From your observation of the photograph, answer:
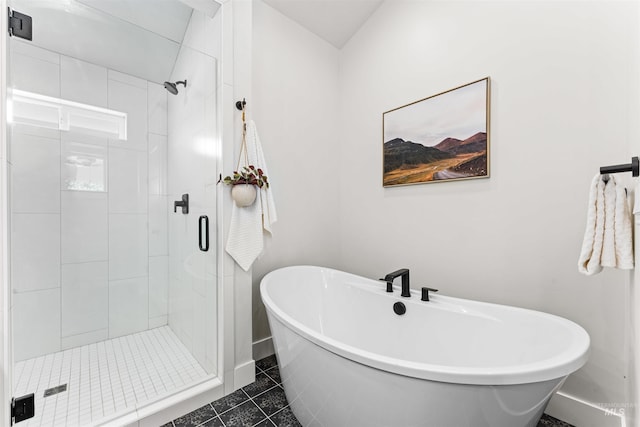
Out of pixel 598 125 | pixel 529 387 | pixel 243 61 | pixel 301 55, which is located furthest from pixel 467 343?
pixel 301 55

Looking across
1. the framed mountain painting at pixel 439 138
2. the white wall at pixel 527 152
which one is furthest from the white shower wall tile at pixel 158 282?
the framed mountain painting at pixel 439 138

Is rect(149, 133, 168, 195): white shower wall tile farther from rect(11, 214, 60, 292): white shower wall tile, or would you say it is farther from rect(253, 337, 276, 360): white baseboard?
rect(253, 337, 276, 360): white baseboard

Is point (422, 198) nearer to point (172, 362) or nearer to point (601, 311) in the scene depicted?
point (601, 311)

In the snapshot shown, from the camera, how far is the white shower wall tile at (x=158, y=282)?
222 centimetres

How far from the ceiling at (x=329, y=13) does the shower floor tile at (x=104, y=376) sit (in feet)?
8.67

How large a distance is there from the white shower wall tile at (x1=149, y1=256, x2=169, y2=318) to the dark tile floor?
3.53 ft

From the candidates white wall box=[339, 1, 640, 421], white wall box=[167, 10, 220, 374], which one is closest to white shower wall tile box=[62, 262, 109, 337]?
white wall box=[167, 10, 220, 374]

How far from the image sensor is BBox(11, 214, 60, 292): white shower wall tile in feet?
5.41

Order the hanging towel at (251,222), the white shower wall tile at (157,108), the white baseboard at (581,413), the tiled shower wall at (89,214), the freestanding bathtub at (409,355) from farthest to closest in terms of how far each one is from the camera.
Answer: the white shower wall tile at (157,108), the tiled shower wall at (89,214), the hanging towel at (251,222), the white baseboard at (581,413), the freestanding bathtub at (409,355)

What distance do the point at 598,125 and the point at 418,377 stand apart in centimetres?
139

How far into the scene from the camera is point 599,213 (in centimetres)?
102

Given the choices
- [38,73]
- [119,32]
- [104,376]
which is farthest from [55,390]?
[119,32]

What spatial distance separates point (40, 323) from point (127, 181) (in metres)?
1.08

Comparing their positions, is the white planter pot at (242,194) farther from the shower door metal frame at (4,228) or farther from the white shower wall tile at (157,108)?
the white shower wall tile at (157,108)
